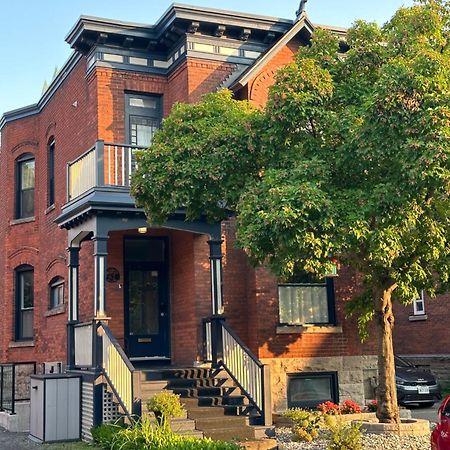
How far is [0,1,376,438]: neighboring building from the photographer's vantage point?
14.2m

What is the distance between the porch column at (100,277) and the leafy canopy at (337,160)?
1.80 m

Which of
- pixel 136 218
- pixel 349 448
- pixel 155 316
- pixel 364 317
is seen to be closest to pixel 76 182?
pixel 136 218

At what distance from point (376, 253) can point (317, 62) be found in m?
3.67

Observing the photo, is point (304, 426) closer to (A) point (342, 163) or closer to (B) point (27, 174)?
(A) point (342, 163)

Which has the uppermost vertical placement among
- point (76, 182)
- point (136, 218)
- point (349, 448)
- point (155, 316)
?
point (76, 182)

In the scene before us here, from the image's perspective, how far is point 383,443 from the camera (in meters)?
11.4

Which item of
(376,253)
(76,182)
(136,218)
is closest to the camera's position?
(376,253)

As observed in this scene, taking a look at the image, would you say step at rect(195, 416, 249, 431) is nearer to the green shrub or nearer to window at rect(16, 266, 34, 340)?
the green shrub

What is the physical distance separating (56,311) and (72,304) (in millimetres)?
3979

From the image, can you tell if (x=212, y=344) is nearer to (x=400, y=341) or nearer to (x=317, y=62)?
(x=317, y=62)

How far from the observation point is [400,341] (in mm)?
27391

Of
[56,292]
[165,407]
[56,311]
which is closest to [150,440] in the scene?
[165,407]

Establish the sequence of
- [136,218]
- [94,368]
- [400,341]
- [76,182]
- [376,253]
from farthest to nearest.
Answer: [400,341]
[76,182]
[136,218]
[94,368]
[376,253]

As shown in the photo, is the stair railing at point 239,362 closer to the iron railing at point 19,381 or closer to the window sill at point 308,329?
the window sill at point 308,329
